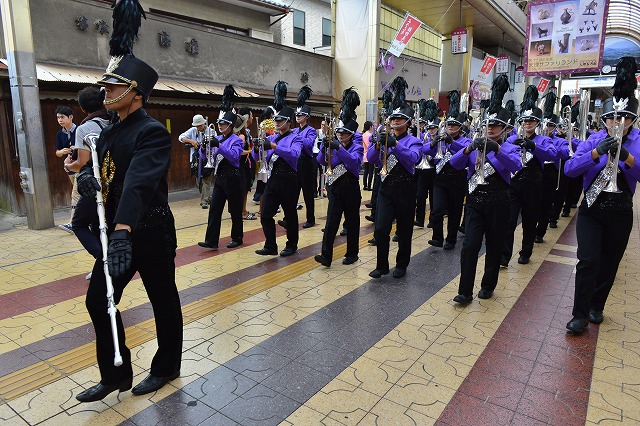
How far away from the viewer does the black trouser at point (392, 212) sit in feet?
17.5

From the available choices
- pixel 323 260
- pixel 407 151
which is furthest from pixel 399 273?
pixel 407 151

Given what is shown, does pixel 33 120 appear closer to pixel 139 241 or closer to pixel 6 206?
pixel 6 206

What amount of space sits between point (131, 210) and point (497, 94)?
4.26 m

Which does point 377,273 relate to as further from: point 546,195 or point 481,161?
point 546,195

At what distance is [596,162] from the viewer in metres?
3.97

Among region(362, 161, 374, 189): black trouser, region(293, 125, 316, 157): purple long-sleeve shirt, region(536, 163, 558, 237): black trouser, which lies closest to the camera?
region(293, 125, 316, 157): purple long-sleeve shirt

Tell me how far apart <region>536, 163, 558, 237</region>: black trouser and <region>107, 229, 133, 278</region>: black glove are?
6405 mm

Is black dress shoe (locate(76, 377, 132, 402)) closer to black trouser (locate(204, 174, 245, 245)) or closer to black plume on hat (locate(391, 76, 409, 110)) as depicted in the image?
black trouser (locate(204, 174, 245, 245))

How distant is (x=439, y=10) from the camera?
17.8m

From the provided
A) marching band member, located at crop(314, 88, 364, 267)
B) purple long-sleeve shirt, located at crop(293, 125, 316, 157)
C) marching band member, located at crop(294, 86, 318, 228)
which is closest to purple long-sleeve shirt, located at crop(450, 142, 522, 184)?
marching band member, located at crop(314, 88, 364, 267)

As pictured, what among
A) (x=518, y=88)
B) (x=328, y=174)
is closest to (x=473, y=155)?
(x=328, y=174)

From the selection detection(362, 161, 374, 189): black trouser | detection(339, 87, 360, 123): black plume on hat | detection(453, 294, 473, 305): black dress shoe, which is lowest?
detection(453, 294, 473, 305): black dress shoe

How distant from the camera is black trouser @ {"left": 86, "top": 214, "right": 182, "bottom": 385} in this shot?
2783 mm

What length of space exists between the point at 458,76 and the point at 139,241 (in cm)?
2200
